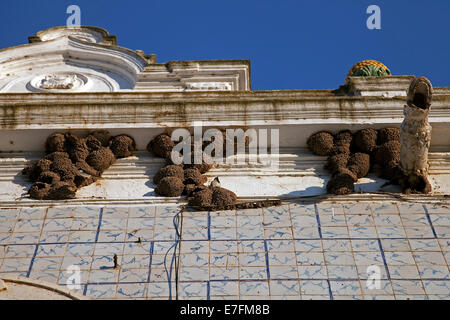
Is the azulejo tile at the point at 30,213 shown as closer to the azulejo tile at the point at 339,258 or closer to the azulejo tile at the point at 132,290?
the azulejo tile at the point at 132,290

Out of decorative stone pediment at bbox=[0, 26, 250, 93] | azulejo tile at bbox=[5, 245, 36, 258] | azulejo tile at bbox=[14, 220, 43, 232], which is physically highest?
decorative stone pediment at bbox=[0, 26, 250, 93]

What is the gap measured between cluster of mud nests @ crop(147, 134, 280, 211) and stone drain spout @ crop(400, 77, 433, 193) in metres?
1.28

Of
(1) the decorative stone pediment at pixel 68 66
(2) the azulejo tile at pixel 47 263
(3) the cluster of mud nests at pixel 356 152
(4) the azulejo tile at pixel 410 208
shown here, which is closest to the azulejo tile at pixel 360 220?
(4) the azulejo tile at pixel 410 208

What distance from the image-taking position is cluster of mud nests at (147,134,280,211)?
9.62 metres

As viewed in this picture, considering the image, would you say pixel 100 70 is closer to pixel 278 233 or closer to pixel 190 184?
pixel 190 184

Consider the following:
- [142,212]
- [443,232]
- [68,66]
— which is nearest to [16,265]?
[142,212]

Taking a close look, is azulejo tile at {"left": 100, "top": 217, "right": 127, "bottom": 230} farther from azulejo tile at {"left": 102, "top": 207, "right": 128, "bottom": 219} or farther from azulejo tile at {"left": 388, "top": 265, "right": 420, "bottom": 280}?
azulejo tile at {"left": 388, "top": 265, "right": 420, "bottom": 280}

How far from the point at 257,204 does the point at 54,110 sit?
2.47 meters

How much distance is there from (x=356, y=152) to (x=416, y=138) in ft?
3.04

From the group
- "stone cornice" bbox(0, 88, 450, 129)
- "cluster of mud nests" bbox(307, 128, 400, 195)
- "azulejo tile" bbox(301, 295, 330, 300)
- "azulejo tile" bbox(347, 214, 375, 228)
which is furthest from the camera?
"stone cornice" bbox(0, 88, 450, 129)

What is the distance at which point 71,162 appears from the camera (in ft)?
33.9

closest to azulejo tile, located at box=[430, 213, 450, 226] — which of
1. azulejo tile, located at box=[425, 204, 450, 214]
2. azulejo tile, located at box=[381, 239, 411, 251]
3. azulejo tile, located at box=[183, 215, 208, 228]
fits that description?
Result: azulejo tile, located at box=[425, 204, 450, 214]

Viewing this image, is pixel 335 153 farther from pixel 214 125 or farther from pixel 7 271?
pixel 7 271
